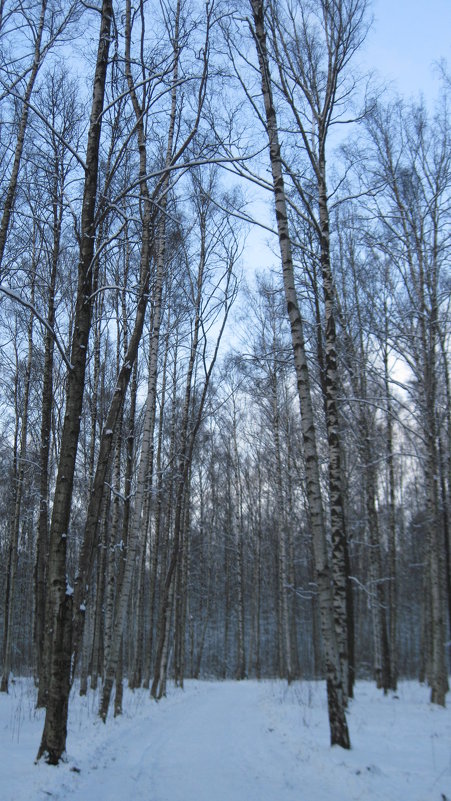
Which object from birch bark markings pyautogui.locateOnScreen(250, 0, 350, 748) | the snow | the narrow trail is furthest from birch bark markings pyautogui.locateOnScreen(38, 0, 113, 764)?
birch bark markings pyautogui.locateOnScreen(250, 0, 350, 748)

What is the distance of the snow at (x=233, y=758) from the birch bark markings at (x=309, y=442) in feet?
1.83

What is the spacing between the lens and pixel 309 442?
22.0 feet

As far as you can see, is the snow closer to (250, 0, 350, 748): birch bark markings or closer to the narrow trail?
the narrow trail

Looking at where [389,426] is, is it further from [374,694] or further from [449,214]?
[374,694]

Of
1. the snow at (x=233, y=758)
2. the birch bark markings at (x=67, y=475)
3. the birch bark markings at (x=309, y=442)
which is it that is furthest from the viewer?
the birch bark markings at (x=309, y=442)

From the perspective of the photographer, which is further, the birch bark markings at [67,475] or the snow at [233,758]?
the birch bark markings at [67,475]

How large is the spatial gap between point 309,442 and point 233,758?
406cm

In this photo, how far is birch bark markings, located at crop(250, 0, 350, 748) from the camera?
6121mm

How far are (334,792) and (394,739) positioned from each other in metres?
3.43

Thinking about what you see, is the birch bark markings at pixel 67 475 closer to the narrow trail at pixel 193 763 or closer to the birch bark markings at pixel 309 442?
the narrow trail at pixel 193 763

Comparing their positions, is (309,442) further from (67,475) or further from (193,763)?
(193,763)

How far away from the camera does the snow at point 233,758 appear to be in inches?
173

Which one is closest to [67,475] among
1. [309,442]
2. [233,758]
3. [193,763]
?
[309,442]

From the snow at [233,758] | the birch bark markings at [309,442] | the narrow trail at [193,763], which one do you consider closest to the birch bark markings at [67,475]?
the snow at [233,758]
